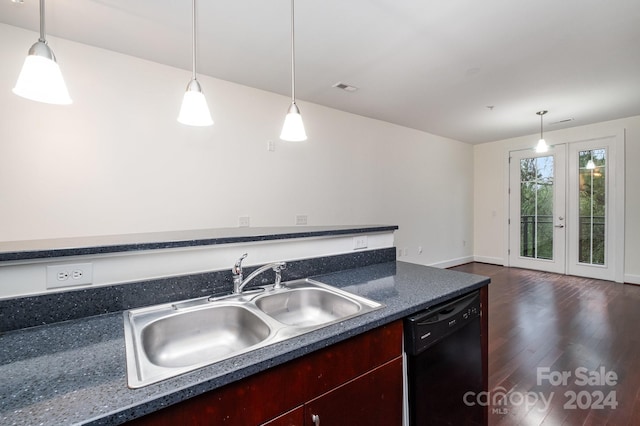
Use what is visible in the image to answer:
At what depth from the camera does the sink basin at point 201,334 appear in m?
1.05

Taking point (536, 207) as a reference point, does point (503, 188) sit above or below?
above

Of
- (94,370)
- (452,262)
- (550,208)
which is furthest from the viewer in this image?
(452,262)

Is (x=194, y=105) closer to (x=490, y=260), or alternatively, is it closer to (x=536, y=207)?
(x=536, y=207)

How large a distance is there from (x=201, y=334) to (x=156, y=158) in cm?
213

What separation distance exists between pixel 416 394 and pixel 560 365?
2.00 meters

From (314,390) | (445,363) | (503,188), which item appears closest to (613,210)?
(503,188)

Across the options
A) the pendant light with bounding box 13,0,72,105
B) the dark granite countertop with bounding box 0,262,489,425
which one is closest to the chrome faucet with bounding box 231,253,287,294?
the dark granite countertop with bounding box 0,262,489,425

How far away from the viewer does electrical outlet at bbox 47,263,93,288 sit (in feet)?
3.36

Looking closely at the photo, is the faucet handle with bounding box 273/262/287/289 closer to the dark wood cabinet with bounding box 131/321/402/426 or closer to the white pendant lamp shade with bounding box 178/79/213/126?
the dark wood cabinet with bounding box 131/321/402/426

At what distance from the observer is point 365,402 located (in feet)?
3.36

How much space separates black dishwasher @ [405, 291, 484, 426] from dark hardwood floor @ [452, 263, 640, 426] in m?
0.65

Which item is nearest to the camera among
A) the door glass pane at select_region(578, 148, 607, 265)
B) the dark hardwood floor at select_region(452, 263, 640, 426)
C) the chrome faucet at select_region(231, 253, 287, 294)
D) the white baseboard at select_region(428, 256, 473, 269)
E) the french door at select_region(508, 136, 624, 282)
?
the chrome faucet at select_region(231, 253, 287, 294)

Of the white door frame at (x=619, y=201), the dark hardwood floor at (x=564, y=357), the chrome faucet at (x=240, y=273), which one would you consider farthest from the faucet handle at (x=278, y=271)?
the white door frame at (x=619, y=201)

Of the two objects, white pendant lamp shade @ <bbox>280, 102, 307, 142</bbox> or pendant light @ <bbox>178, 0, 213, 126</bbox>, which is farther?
white pendant lamp shade @ <bbox>280, 102, 307, 142</bbox>
